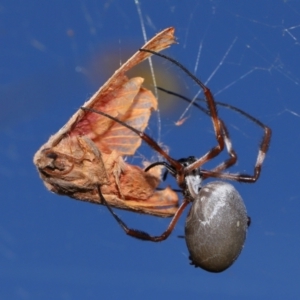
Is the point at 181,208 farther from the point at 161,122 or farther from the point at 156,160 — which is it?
the point at 161,122

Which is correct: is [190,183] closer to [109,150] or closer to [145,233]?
[145,233]

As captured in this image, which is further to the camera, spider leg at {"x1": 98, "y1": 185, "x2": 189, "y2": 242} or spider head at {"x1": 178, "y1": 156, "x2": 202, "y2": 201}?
spider head at {"x1": 178, "y1": 156, "x2": 202, "y2": 201}

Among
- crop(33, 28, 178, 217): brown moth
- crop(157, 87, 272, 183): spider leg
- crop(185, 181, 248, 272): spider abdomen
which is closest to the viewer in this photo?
crop(33, 28, 178, 217): brown moth

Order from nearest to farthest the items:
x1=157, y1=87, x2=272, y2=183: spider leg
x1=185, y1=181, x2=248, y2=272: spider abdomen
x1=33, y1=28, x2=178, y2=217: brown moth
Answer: x1=33, y1=28, x2=178, y2=217: brown moth → x1=185, y1=181, x2=248, y2=272: spider abdomen → x1=157, y1=87, x2=272, y2=183: spider leg

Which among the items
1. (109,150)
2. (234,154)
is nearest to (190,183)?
(234,154)

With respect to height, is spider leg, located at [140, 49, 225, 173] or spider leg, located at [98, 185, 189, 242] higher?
spider leg, located at [140, 49, 225, 173]

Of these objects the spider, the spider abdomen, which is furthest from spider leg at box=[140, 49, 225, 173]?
the spider abdomen

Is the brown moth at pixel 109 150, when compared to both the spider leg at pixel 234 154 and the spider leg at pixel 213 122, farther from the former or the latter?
the spider leg at pixel 234 154

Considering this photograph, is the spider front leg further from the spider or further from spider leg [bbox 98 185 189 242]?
spider leg [bbox 98 185 189 242]
